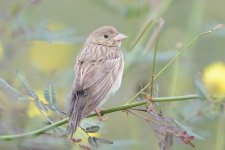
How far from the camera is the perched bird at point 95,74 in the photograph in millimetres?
3743

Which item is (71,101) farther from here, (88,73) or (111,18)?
(111,18)

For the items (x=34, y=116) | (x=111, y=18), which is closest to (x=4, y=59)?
(x=34, y=116)

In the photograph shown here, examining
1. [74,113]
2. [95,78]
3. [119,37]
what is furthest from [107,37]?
[74,113]

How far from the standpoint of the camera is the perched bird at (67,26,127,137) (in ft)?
12.3

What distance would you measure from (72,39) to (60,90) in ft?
1.36

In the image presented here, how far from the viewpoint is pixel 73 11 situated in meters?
8.74

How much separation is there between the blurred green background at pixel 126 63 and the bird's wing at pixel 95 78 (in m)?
0.13

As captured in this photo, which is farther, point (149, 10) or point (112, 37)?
point (149, 10)

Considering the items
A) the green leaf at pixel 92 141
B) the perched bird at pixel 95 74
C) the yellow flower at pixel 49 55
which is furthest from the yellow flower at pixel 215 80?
the yellow flower at pixel 49 55

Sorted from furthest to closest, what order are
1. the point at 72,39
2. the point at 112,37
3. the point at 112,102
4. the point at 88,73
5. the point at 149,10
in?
1. the point at 112,102
2. the point at 149,10
3. the point at 112,37
4. the point at 72,39
5. the point at 88,73

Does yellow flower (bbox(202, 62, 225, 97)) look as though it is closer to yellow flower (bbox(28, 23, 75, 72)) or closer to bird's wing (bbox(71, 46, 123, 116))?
bird's wing (bbox(71, 46, 123, 116))

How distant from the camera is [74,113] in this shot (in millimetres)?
3572

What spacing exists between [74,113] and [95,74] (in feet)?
2.42

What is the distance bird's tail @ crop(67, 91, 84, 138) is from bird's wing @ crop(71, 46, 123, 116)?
0.03 m
